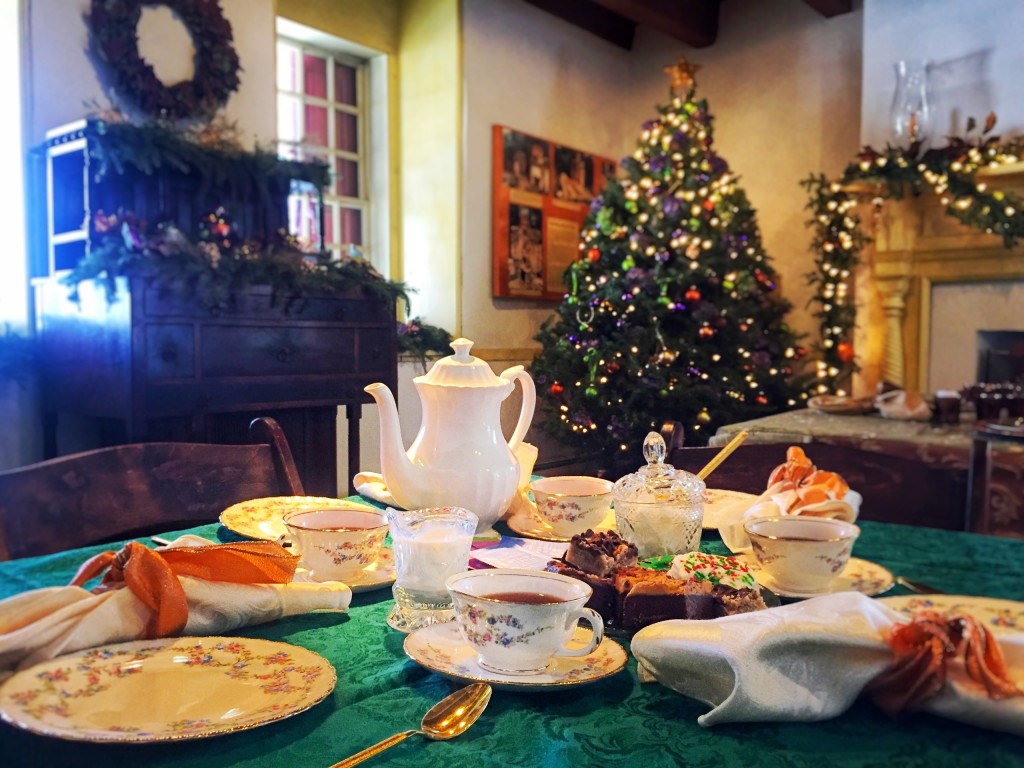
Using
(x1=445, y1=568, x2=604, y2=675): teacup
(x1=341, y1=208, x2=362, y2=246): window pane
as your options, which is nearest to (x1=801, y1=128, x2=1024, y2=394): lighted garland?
(x1=341, y1=208, x2=362, y2=246): window pane

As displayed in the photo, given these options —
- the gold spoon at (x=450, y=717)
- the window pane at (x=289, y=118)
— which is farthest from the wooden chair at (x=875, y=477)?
the window pane at (x=289, y=118)

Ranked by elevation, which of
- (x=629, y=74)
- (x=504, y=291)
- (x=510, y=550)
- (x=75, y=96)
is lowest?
(x=510, y=550)

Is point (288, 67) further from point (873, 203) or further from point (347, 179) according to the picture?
point (873, 203)

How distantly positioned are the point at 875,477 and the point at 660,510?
62 centimetres

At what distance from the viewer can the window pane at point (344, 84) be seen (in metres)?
4.96

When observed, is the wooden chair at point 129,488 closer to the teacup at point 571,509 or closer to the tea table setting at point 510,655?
the tea table setting at point 510,655

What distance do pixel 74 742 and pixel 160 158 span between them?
2872 millimetres

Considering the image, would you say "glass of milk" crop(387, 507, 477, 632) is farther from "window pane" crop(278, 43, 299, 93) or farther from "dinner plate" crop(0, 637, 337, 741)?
"window pane" crop(278, 43, 299, 93)

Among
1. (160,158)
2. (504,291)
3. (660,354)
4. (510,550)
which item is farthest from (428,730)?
(504,291)

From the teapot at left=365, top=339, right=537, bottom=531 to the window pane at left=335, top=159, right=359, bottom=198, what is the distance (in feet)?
13.4

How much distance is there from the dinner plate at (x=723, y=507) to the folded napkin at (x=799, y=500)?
2 cm

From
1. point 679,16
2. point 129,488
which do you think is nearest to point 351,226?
point 679,16

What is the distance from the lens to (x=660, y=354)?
4.55m

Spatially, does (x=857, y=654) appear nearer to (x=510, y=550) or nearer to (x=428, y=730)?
(x=428, y=730)
